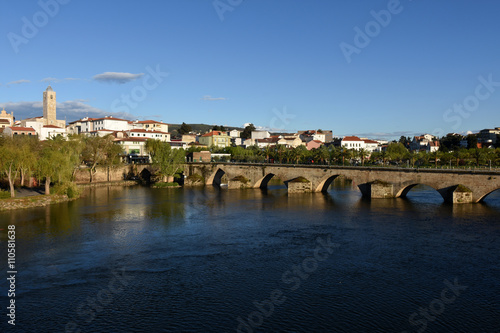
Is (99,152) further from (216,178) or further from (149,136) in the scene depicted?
(149,136)

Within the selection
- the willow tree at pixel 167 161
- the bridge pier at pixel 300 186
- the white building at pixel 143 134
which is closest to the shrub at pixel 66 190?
the willow tree at pixel 167 161

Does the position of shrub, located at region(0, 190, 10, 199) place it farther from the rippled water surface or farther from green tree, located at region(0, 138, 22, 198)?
the rippled water surface

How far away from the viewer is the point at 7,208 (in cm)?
4916

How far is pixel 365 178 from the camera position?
Answer: 60688 mm

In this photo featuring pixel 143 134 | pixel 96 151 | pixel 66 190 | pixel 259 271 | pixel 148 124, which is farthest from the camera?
pixel 148 124

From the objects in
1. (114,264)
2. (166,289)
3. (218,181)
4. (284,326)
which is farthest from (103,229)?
(218,181)

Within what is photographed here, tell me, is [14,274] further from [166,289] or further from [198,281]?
[198,281]

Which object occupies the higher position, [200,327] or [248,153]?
[248,153]

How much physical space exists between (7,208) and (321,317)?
44.7 m

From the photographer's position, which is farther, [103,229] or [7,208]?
[7,208]

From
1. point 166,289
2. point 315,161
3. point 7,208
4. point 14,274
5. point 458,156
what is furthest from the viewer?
point 315,161
